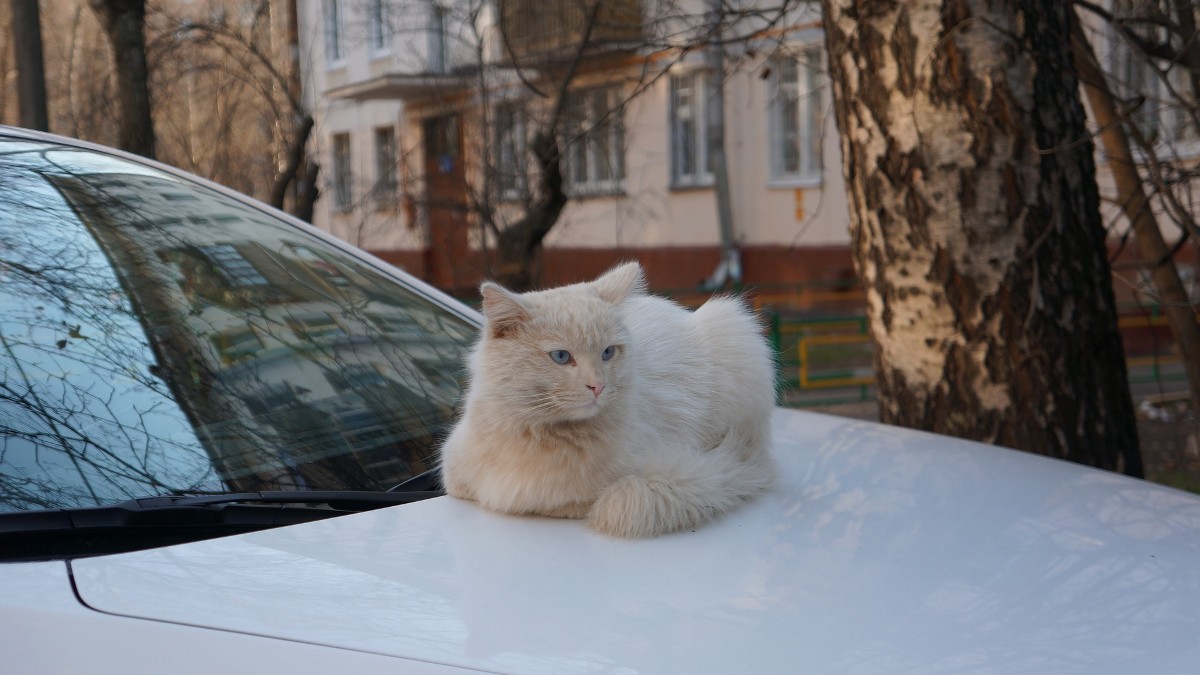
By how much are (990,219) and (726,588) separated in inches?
92.1

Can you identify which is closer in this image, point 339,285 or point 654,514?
point 654,514

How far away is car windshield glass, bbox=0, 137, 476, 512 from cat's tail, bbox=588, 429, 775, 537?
51cm

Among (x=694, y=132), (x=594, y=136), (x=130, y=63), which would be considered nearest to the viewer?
(x=130, y=63)

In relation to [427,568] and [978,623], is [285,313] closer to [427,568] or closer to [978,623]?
[427,568]

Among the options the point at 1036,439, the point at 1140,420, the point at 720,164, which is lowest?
the point at 1140,420

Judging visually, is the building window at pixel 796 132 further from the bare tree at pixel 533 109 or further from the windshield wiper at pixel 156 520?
the windshield wiper at pixel 156 520

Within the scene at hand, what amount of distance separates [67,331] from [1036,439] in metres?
2.94

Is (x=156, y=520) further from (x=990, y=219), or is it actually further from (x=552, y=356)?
(x=990, y=219)

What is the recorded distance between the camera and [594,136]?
23.5ft

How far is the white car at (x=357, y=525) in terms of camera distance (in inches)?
58.7

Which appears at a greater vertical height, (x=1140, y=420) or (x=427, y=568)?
(x=427, y=568)

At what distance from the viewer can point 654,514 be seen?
1.87 m

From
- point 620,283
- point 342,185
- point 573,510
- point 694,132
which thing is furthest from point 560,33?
point 573,510

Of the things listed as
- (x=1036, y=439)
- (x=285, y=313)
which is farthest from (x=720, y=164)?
(x=285, y=313)
